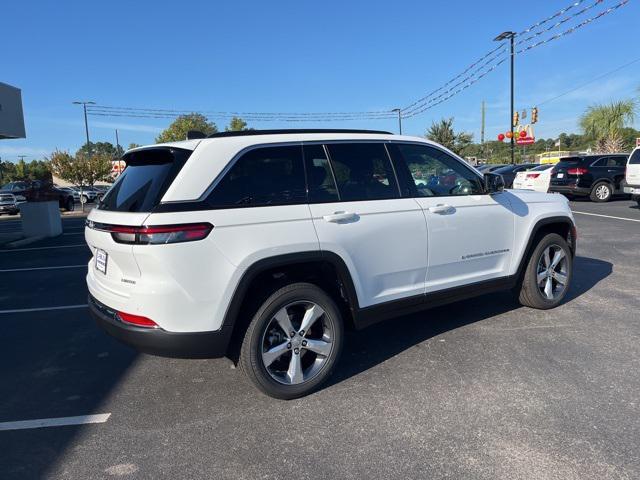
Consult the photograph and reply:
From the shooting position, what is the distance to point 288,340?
11.1 feet

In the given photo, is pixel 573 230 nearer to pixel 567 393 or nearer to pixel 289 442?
pixel 567 393

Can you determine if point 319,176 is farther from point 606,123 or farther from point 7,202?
point 606,123

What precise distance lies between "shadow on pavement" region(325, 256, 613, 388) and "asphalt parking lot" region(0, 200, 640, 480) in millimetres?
22

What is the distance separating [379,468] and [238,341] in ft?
4.10

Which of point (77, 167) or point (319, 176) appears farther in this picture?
point (77, 167)

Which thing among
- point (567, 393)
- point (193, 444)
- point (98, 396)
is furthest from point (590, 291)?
point (98, 396)

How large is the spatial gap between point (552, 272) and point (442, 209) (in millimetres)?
1919

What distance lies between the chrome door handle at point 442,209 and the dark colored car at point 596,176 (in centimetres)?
1572

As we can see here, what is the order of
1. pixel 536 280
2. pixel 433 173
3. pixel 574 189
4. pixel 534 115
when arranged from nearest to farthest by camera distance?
pixel 433 173 < pixel 536 280 < pixel 574 189 < pixel 534 115

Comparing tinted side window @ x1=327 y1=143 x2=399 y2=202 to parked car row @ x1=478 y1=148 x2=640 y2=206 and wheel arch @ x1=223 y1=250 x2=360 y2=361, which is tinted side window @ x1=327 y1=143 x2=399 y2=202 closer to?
wheel arch @ x1=223 y1=250 x2=360 y2=361

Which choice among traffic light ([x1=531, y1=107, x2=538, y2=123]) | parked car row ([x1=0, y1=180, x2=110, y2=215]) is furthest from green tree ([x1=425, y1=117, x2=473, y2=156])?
parked car row ([x1=0, y1=180, x2=110, y2=215])

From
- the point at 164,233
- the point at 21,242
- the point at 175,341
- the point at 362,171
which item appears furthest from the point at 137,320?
the point at 21,242

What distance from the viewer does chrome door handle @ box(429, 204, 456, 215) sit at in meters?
3.99

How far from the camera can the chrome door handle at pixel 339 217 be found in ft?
11.2
